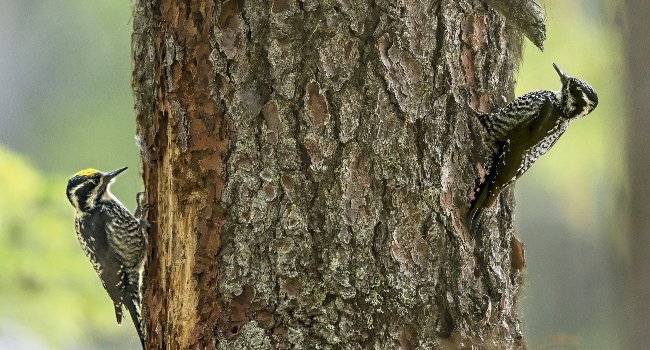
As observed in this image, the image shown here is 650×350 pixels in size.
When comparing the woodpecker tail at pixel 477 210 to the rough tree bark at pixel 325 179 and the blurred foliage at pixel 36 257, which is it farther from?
the blurred foliage at pixel 36 257

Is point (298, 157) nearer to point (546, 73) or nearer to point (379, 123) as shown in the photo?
point (379, 123)

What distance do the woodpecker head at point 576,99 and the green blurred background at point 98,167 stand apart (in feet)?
0.89

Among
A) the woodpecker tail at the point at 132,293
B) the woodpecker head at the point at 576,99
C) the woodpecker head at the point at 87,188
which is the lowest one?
the woodpecker tail at the point at 132,293

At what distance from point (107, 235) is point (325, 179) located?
2400 millimetres

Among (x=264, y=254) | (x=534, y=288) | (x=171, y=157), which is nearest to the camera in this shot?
(x=264, y=254)

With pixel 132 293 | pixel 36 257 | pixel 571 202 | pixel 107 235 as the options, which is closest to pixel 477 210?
pixel 132 293

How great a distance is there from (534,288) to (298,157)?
30.9ft

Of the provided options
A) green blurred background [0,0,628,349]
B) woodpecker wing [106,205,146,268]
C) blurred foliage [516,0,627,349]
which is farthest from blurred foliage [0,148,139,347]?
blurred foliage [516,0,627,349]

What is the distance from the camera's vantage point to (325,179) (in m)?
3.05

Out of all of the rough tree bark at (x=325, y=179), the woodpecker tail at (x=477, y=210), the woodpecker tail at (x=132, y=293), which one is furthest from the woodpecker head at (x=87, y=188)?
the woodpecker tail at (x=477, y=210)

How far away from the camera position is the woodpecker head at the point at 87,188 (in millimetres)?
5031

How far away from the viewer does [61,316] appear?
5848mm

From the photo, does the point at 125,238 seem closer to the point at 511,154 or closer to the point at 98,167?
the point at 511,154

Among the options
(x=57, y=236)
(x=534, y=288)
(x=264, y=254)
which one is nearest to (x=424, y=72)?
(x=264, y=254)
